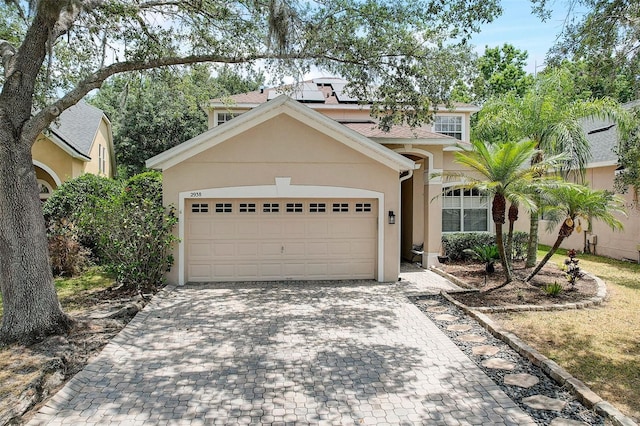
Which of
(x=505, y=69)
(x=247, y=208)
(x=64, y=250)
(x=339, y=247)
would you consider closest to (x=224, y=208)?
(x=247, y=208)

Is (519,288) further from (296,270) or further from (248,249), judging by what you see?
(248,249)

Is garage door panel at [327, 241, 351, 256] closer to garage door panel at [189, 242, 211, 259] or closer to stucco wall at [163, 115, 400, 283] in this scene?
stucco wall at [163, 115, 400, 283]

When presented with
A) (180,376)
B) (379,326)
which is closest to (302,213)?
(379,326)

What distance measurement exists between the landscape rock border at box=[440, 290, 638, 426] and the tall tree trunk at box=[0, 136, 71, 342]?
769cm

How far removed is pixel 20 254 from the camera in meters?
7.16

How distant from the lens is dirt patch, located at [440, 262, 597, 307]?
9.77 metres

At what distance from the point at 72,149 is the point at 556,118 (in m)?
17.8

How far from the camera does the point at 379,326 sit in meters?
8.30

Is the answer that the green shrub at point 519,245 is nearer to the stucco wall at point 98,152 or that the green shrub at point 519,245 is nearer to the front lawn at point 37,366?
the front lawn at point 37,366

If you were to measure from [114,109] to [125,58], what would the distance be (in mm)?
29699

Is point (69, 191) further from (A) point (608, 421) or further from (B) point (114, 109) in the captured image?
(B) point (114, 109)

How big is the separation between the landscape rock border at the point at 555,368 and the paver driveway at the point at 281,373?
0.86 metres

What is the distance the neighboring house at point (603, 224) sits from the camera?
51.9 ft

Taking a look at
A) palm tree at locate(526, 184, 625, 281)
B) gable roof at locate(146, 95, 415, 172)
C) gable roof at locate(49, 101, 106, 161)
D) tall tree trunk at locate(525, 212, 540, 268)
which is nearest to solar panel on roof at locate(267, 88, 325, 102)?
gable roof at locate(146, 95, 415, 172)
